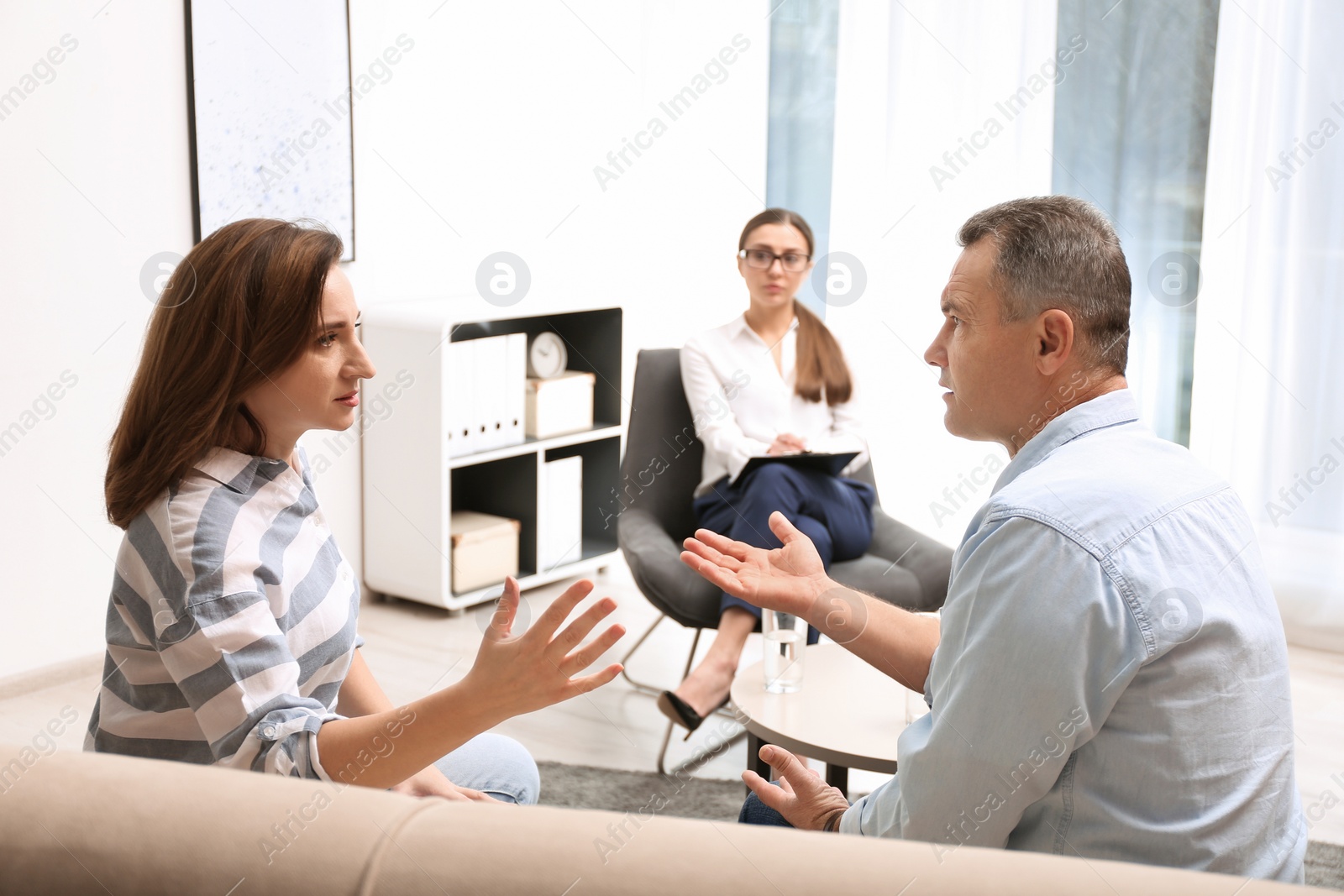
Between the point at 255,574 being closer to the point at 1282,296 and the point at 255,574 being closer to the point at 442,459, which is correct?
the point at 442,459

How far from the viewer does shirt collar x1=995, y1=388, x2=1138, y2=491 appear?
1.23 m

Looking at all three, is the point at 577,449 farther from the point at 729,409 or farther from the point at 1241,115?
the point at 1241,115

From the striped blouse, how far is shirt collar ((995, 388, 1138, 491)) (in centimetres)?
80

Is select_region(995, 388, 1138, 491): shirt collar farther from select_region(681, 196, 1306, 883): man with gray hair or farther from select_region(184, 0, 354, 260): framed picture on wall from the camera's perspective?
select_region(184, 0, 354, 260): framed picture on wall

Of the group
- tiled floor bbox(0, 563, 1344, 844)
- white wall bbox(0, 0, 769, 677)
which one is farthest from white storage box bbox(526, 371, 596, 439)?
tiled floor bbox(0, 563, 1344, 844)

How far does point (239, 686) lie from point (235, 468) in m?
0.28

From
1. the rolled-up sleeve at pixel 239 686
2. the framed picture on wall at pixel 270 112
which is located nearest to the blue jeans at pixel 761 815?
the rolled-up sleeve at pixel 239 686

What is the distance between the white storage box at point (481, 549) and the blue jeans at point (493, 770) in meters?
2.15

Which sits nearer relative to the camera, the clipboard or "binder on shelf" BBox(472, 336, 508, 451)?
the clipboard

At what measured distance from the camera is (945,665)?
1142 millimetres

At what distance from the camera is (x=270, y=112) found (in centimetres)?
346

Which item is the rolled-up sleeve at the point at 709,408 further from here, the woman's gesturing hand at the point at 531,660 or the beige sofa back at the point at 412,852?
the beige sofa back at the point at 412,852

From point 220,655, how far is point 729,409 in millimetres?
2232

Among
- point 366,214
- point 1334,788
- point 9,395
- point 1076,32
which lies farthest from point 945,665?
point 1076,32
